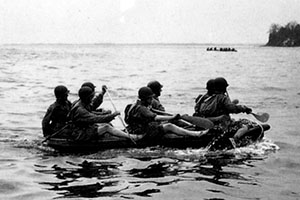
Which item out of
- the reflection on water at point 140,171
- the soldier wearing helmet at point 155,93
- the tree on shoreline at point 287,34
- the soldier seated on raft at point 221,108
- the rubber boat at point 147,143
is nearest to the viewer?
the reflection on water at point 140,171

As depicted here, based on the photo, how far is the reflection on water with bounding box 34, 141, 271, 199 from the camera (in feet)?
30.1

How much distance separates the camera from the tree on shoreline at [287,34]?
138 meters

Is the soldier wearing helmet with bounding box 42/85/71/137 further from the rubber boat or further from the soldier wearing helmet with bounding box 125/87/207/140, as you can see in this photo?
the soldier wearing helmet with bounding box 125/87/207/140

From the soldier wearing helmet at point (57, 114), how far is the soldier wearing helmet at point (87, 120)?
0.47 m

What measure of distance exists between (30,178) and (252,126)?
229 inches

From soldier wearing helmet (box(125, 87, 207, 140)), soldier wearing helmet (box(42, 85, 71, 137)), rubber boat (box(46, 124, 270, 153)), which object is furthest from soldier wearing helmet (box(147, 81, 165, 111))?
soldier wearing helmet (box(42, 85, 71, 137))

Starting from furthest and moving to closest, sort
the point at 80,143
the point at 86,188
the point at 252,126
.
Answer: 1. the point at 252,126
2. the point at 80,143
3. the point at 86,188

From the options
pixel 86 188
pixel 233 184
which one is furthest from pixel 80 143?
pixel 233 184

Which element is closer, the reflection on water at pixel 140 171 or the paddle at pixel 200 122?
the reflection on water at pixel 140 171

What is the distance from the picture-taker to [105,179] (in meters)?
9.88

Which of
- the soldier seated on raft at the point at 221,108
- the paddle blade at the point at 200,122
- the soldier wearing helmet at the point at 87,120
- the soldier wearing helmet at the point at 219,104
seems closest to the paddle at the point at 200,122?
the paddle blade at the point at 200,122

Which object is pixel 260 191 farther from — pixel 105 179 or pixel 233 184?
pixel 105 179

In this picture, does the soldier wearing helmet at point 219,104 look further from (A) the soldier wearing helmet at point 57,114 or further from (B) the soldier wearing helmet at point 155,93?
(A) the soldier wearing helmet at point 57,114

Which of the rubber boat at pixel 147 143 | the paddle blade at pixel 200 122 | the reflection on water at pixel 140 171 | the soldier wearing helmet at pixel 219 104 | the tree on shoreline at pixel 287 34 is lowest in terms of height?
the reflection on water at pixel 140 171
